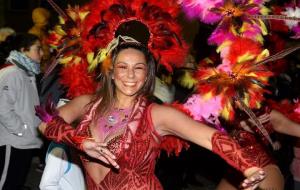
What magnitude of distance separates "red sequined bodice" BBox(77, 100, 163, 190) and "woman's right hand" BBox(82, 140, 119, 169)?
0.19 m

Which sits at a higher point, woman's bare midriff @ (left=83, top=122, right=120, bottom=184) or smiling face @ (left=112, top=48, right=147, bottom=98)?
smiling face @ (left=112, top=48, right=147, bottom=98)

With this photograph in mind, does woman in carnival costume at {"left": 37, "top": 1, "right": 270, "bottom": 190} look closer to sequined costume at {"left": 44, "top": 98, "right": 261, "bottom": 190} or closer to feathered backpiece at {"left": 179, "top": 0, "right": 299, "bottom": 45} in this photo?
sequined costume at {"left": 44, "top": 98, "right": 261, "bottom": 190}

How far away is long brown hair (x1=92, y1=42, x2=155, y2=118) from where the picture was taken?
2719 mm

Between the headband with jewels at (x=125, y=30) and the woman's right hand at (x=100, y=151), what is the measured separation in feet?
1.96

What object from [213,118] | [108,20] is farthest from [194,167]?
[108,20]

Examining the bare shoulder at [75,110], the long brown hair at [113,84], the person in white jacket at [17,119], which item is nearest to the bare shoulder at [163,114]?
the long brown hair at [113,84]

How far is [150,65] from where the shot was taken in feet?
8.98

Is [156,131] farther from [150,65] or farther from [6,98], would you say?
[6,98]

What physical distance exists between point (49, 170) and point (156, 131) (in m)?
0.92

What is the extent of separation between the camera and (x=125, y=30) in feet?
9.14

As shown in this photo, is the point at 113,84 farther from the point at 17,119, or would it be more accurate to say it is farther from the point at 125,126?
the point at 17,119

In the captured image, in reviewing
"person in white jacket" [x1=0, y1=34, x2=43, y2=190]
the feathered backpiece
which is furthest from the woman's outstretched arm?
"person in white jacket" [x1=0, y1=34, x2=43, y2=190]

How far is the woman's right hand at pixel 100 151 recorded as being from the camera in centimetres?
230

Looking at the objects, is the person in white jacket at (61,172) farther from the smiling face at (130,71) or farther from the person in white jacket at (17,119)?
the person in white jacket at (17,119)
